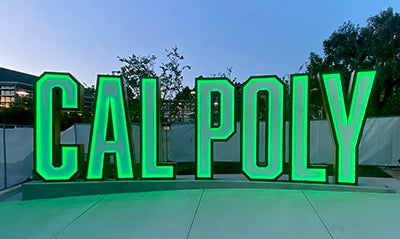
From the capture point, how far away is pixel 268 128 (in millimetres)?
6105

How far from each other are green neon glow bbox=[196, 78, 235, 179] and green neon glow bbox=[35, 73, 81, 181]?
2532 millimetres

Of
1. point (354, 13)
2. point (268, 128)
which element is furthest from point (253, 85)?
point (354, 13)

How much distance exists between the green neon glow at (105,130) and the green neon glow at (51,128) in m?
0.38

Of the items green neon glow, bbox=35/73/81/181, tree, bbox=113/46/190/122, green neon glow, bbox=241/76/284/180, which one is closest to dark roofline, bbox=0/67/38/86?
tree, bbox=113/46/190/122

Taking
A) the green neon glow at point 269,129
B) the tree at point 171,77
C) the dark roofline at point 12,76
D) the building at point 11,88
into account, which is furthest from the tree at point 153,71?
the dark roofline at point 12,76

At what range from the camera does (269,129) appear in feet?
20.0

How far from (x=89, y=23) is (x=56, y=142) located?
972 cm

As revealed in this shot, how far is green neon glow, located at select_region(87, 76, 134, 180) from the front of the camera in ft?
19.3

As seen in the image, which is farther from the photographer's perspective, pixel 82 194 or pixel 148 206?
pixel 82 194

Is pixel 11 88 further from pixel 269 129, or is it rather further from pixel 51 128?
pixel 269 129

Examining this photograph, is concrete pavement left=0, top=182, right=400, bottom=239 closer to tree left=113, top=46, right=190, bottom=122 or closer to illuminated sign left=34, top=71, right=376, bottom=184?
illuminated sign left=34, top=71, right=376, bottom=184

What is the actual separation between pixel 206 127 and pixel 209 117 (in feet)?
0.74

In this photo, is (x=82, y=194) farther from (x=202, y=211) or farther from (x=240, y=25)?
(x=240, y=25)

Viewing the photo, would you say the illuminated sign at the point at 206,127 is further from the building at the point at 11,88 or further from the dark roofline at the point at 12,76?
the dark roofline at the point at 12,76
